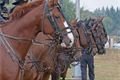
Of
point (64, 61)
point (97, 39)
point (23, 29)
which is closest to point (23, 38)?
point (23, 29)

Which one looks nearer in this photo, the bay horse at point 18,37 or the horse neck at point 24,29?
the bay horse at point 18,37

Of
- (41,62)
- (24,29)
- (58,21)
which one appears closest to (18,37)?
(24,29)

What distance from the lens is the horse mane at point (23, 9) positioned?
7.80m

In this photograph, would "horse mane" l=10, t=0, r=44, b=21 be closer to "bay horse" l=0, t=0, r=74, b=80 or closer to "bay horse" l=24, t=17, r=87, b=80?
"bay horse" l=0, t=0, r=74, b=80

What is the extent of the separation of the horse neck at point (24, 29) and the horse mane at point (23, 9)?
0.07m

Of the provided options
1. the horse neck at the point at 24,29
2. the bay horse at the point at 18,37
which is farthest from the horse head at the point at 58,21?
the horse neck at the point at 24,29

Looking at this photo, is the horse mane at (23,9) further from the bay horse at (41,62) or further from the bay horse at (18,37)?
the bay horse at (41,62)

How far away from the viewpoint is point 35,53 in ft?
34.4

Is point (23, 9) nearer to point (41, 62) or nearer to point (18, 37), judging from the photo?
point (18, 37)

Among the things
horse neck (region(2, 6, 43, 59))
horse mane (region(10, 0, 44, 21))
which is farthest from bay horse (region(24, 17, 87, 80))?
horse mane (region(10, 0, 44, 21))

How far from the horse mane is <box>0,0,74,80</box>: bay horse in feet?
0.17

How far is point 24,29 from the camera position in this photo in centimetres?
784

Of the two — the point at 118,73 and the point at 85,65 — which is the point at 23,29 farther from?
the point at 118,73

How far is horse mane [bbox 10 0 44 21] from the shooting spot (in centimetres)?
780
